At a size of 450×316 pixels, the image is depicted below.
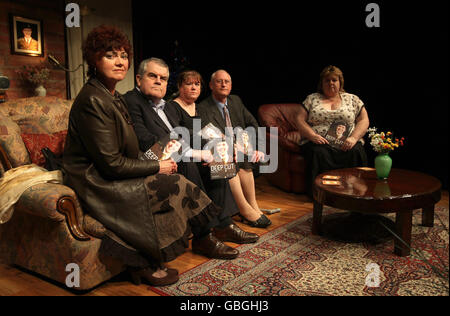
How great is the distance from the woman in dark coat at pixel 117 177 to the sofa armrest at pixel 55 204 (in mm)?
68

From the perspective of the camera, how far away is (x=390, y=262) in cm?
236

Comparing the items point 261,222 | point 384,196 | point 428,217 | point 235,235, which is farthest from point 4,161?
point 428,217

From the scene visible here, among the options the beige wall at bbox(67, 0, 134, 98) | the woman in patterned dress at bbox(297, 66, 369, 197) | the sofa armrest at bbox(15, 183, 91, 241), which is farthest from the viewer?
the beige wall at bbox(67, 0, 134, 98)

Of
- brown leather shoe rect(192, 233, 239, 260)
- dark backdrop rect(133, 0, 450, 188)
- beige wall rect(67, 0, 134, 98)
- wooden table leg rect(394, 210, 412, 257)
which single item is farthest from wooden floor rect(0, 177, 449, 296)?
beige wall rect(67, 0, 134, 98)

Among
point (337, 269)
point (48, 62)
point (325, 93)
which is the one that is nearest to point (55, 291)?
point (337, 269)

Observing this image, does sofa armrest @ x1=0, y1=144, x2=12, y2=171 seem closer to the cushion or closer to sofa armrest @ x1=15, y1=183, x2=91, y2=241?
the cushion

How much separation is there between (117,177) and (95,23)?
14.0 feet

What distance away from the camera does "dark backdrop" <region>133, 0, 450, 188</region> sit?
13.3 ft

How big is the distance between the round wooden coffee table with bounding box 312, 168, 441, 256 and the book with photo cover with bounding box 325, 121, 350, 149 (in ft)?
2.33

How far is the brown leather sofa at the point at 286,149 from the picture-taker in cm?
395

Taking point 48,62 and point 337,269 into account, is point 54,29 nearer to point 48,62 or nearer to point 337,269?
point 48,62

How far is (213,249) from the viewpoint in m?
2.46

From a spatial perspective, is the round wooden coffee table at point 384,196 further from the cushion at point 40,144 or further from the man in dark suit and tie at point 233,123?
the cushion at point 40,144

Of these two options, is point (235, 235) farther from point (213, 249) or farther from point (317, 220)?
point (317, 220)
